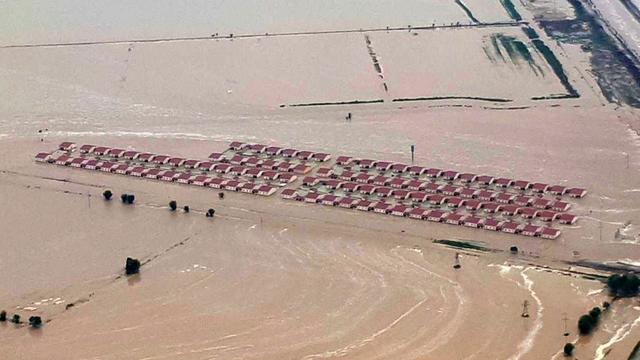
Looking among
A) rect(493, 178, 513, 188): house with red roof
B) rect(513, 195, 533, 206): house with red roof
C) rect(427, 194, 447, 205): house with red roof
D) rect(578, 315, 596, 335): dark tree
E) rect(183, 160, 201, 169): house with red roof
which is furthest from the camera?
rect(183, 160, 201, 169): house with red roof

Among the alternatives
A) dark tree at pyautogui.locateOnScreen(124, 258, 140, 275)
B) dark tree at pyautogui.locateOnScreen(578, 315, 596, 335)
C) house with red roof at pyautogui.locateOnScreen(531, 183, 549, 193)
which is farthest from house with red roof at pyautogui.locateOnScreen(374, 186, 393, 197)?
dark tree at pyautogui.locateOnScreen(578, 315, 596, 335)

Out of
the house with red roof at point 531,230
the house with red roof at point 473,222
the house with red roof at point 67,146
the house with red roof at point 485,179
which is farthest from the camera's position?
the house with red roof at point 67,146

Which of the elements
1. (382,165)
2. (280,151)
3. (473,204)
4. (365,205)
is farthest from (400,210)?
(280,151)

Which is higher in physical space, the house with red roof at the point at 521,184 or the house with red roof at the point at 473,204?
the house with red roof at the point at 521,184

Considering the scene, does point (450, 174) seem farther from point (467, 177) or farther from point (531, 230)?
point (531, 230)

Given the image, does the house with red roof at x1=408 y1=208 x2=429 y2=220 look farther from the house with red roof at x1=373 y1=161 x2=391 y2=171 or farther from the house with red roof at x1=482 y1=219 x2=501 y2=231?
the house with red roof at x1=373 y1=161 x2=391 y2=171

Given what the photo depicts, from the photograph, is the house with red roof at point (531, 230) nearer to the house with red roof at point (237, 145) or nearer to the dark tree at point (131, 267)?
the dark tree at point (131, 267)

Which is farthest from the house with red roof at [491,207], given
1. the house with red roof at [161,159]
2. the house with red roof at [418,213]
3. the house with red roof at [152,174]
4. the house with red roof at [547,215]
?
the house with red roof at [161,159]
